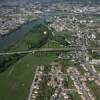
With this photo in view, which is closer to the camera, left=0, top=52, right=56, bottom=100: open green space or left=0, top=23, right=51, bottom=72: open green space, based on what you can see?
left=0, top=52, right=56, bottom=100: open green space

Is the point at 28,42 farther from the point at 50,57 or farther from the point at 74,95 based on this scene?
the point at 74,95

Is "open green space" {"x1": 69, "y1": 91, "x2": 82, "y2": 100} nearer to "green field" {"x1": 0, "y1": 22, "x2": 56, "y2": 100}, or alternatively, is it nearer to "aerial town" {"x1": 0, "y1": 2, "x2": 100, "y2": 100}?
"aerial town" {"x1": 0, "y1": 2, "x2": 100, "y2": 100}

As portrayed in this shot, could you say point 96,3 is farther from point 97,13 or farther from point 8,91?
point 8,91

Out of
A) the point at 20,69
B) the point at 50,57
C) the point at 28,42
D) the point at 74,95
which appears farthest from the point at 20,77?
the point at 28,42

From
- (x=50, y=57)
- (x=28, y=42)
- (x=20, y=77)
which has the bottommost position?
(x=20, y=77)

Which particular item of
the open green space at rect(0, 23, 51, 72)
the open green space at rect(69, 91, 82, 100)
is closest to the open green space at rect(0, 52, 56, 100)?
the open green space at rect(0, 23, 51, 72)

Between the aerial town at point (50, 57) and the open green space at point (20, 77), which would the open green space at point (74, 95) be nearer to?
the aerial town at point (50, 57)

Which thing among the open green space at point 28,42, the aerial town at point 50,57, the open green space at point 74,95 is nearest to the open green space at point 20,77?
the aerial town at point 50,57

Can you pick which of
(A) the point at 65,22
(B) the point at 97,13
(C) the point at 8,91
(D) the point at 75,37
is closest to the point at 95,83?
(C) the point at 8,91
